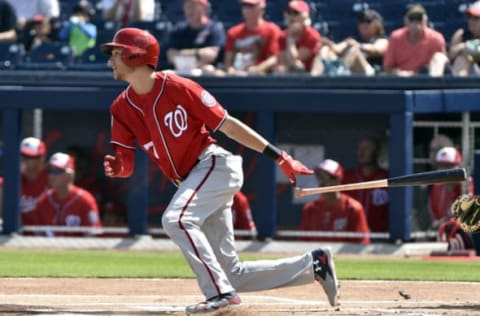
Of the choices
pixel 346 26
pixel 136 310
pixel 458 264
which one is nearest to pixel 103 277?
pixel 136 310

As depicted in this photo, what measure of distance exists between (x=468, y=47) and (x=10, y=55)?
16.7 feet

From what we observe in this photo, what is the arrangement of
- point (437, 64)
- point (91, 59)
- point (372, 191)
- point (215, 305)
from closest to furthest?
point (215, 305)
point (372, 191)
point (437, 64)
point (91, 59)

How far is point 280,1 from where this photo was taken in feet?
47.1

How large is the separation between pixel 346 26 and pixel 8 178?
4.05 meters

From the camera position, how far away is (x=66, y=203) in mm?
12625

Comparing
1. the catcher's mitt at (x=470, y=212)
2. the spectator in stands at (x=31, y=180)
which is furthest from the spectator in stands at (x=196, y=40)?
the catcher's mitt at (x=470, y=212)

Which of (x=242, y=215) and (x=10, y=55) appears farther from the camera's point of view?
(x=10, y=55)

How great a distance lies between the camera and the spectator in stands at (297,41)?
499 inches

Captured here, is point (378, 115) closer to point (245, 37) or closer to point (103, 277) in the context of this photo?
point (245, 37)

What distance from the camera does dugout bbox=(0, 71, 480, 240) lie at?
12.2 meters

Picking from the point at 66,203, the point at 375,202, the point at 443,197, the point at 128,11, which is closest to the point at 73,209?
the point at 66,203

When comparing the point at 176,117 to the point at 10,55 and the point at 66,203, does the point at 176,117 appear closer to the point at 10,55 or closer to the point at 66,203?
the point at 66,203

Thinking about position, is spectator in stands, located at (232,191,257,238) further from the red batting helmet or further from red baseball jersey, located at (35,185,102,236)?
the red batting helmet

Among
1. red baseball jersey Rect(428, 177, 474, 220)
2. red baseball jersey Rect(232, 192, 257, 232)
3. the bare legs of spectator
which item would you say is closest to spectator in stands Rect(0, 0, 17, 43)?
red baseball jersey Rect(232, 192, 257, 232)
